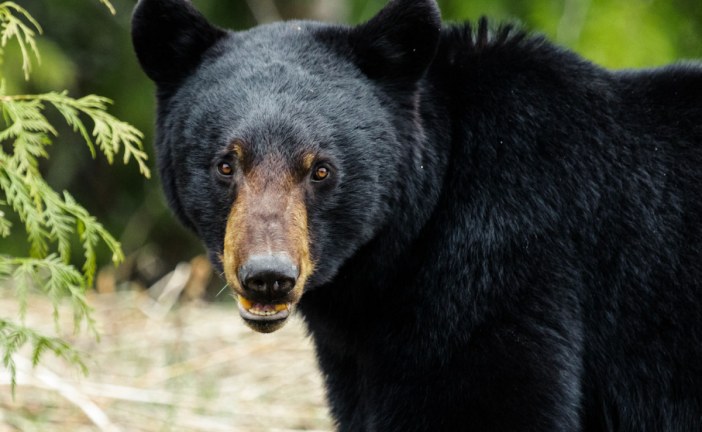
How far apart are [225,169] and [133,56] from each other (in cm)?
615

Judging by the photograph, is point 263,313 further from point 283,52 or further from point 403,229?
point 283,52

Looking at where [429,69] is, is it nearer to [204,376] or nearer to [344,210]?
[344,210]

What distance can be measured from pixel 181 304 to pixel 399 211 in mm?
4059

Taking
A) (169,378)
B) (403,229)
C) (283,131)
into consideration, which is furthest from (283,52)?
(169,378)

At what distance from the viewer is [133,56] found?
32.0 feet

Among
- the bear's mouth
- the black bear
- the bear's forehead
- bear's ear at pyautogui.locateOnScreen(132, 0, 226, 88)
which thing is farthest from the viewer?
bear's ear at pyautogui.locateOnScreen(132, 0, 226, 88)

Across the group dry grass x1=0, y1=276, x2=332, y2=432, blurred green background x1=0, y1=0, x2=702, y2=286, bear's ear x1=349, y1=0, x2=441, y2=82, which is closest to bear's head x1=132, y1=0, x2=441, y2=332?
bear's ear x1=349, y1=0, x2=441, y2=82

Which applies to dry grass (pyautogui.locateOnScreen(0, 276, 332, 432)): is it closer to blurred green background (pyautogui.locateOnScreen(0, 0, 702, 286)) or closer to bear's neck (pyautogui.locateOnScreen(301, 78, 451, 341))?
bear's neck (pyautogui.locateOnScreen(301, 78, 451, 341))

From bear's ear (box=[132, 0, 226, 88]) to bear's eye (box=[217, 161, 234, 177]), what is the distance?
525 millimetres

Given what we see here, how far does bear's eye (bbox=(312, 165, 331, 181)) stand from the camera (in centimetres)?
388

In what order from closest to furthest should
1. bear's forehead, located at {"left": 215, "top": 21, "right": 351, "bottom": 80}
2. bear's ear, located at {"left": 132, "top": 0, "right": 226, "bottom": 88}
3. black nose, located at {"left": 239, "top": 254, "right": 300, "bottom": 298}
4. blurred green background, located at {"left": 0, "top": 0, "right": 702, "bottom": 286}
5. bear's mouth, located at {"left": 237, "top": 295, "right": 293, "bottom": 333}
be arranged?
black nose, located at {"left": 239, "top": 254, "right": 300, "bottom": 298}
bear's mouth, located at {"left": 237, "top": 295, "right": 293, "bottom": 333}
bear's forehead, located at {"left": 215, "top": 21, "right": 351, "bottom": 80}
bear's ear, located at {"left": 132, "top": 0, "right": 226, "bottom": 88}
blurred green background, located at {"left": 0, "top": 0, "right": 702, "bottom": 286}

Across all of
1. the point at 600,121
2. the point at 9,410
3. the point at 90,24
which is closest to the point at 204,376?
the point at 9,410

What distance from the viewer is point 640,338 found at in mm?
4062

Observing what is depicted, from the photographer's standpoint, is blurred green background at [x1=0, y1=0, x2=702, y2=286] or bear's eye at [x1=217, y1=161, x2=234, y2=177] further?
blurred green background at [x1=0, y1=0, x2=702, y2=286]
